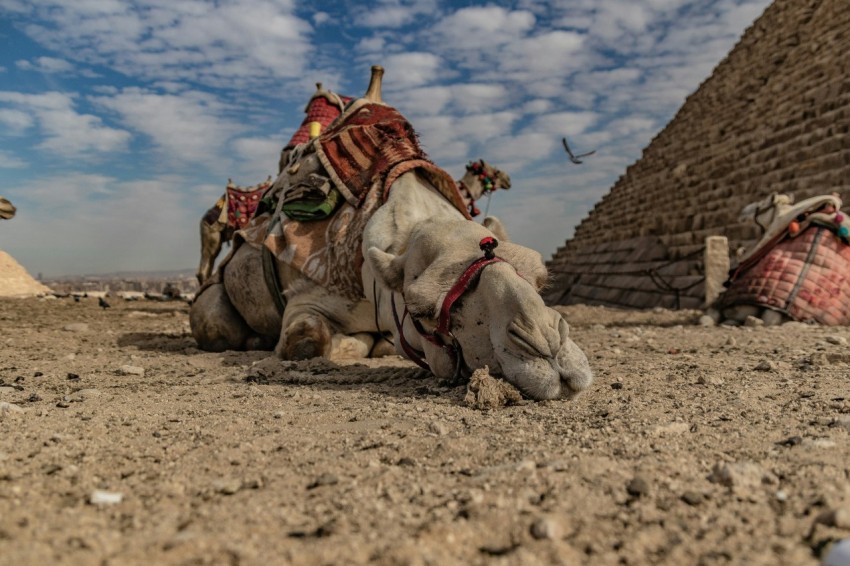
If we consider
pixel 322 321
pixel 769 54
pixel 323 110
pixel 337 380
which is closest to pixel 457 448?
pixel 337 380

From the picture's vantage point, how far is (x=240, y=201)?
34.7ft

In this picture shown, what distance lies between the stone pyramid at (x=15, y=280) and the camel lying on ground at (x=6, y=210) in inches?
399

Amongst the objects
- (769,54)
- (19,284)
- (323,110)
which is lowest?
(19,284)

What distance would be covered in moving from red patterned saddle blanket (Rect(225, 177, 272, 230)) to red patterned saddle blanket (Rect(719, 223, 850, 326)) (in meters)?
7.49

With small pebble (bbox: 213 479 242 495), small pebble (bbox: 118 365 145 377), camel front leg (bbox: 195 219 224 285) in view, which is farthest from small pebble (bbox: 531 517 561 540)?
camel front leg (bbox: 195 219 224 285)

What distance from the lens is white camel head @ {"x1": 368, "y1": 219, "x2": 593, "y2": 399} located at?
8.00 ft

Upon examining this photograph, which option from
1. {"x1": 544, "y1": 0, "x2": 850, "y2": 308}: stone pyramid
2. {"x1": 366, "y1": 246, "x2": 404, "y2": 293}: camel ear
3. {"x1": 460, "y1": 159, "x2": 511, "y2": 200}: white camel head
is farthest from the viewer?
{"x1": 544, "y1": 0, "x2": 850, "y2": 308}: stone pyramid

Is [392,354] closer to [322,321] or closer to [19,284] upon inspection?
[322,321]

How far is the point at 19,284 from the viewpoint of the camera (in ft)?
54.5

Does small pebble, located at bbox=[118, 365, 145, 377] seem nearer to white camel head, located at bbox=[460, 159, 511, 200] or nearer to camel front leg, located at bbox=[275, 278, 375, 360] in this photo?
camel front leg, located at bbox=[275, 278, 375, 360]

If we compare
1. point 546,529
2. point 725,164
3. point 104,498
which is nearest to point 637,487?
point 546,529

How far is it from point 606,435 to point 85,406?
227cm

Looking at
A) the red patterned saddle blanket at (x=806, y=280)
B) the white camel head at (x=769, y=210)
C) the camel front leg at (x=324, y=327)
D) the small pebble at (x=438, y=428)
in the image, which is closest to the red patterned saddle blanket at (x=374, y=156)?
the camel front leg at (x=324, y=327)

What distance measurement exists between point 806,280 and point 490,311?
221 inches
